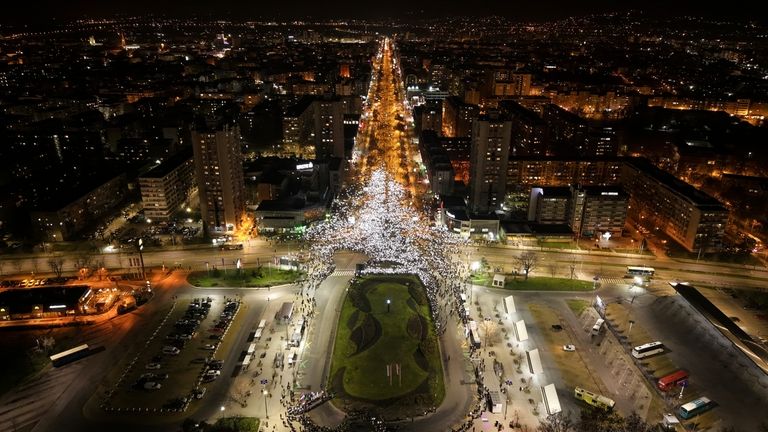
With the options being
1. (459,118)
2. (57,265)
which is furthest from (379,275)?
(459,118)

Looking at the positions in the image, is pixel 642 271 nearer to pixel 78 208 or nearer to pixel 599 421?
pixel 599 421

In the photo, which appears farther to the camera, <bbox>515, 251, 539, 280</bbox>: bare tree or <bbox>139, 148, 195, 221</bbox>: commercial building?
<bbox>139, 148, 195, 221</bbox>: commercial building

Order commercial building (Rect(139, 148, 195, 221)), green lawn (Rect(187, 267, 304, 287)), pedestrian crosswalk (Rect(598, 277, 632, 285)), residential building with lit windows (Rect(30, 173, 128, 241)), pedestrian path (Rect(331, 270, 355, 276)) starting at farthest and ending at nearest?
commercial building (Rect(139, 148, 195, 221)) → residential building with lit windows (Rect(30, 173, 128, 241)) → pedestrian path (Rect(331, 270, 355, 276)) → pedestrian crosswalk (Rect(598, 277, 632, 285)) → green lawn (Rect(187, 267, 304, 287))

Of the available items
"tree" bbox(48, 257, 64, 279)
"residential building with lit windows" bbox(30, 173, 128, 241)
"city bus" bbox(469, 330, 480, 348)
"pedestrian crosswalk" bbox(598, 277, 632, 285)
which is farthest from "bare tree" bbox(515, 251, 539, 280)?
"residential building with lit windows" bbox(30, 173, 128, 241)

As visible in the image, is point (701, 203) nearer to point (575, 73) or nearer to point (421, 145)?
point (421, 145)

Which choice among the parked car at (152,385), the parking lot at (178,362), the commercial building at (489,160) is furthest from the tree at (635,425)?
the commercial building at (489,160)

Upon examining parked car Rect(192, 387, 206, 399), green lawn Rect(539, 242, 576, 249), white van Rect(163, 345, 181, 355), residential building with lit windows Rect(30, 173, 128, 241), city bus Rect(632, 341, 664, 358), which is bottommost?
parked car Rect(192, 387, 206, 399)

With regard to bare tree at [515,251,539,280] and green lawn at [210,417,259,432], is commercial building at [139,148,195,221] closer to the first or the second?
green lawn at [210,417,259,432]

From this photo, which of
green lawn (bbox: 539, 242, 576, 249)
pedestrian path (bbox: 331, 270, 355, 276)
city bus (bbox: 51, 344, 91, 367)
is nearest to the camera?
city bus (bbox: 51, 344, 91, 367)

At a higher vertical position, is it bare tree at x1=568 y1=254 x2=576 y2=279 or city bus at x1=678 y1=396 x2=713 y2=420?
bare tree at x1=568 y1=254 x2=576 y2=279
